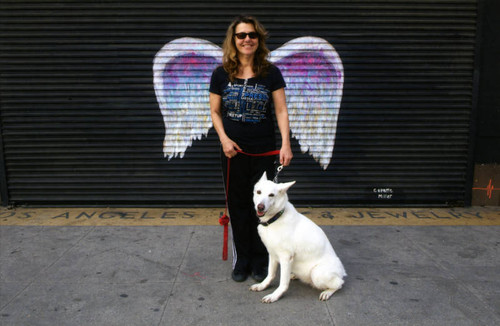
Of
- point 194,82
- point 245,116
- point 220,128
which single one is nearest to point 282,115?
point 245,116

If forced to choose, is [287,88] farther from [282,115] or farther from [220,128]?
[220,128]

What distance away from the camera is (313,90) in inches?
203

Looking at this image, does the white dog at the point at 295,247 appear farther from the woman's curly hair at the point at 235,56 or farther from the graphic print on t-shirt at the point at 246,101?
the woman's curly hair at the point at 235,56

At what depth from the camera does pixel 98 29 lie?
4988 mm

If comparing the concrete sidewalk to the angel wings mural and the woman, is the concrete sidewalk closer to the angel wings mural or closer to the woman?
the woman

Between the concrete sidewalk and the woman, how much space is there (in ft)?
1.51

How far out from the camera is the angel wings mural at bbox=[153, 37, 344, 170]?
507cm

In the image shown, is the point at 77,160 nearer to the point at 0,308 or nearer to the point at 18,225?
the point at 18,225

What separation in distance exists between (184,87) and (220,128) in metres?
2.21

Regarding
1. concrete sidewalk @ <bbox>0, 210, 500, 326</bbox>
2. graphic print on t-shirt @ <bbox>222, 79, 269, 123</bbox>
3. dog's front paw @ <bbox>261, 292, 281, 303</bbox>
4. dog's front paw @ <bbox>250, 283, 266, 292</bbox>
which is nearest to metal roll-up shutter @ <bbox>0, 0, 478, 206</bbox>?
concrete sidewalk @ <bbox>0, 210, 500, 326</bbox>

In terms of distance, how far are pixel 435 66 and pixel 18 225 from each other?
5.79 meters

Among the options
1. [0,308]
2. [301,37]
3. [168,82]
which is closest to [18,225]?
[0,308]

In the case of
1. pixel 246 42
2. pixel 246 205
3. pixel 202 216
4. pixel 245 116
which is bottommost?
pixel 202 216

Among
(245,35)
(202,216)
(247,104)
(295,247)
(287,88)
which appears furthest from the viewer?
(287,88)
